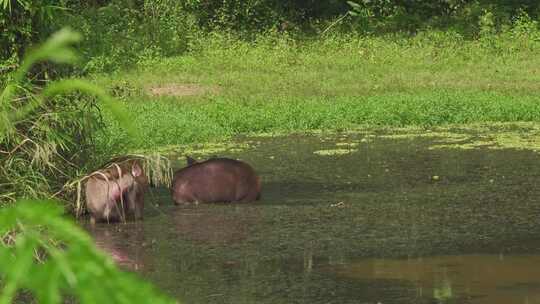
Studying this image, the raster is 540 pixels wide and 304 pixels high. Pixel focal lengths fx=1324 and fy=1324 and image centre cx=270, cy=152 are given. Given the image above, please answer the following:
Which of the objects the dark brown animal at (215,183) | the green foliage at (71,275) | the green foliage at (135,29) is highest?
the green foliage at (135,29)

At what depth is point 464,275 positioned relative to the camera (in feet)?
22.6

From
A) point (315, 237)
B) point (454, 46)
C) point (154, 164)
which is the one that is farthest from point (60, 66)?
point (454, 46)

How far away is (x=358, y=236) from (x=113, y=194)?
177cm

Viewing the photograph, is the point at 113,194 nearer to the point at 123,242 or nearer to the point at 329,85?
the point at 123,242

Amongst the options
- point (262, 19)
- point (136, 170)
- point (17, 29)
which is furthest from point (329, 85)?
point (17, 29)

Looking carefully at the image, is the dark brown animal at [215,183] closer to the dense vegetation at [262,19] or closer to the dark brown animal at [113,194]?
the dark brown animal at [113,194]

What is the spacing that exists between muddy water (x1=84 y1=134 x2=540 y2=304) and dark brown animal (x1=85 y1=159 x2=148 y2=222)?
0.12m

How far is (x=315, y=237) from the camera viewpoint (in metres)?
8.10

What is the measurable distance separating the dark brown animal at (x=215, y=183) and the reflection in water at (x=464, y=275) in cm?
240

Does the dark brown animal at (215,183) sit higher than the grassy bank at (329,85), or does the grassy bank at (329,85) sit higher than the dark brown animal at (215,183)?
the grassy bank at (329,85)

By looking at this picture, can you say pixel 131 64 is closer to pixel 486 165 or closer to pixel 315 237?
pixel 486 165

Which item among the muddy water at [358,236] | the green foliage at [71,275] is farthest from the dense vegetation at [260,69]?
the green foliage at [71,275]

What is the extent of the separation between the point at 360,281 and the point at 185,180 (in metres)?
3.05

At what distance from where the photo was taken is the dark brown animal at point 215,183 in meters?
9.58
